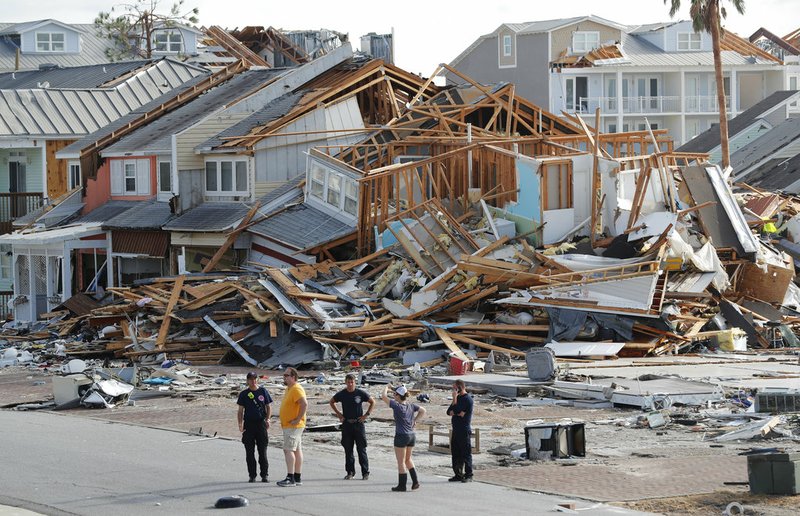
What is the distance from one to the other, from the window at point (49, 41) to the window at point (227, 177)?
33414 mm

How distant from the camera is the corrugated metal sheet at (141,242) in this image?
3859cm

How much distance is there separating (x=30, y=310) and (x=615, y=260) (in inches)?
795

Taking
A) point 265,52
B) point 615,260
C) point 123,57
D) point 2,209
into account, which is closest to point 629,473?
point 615,260

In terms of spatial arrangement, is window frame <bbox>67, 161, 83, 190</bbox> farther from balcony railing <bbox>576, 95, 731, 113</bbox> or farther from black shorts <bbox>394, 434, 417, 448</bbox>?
balcony railing <bbox>576, 95, 731, 113</bbox>

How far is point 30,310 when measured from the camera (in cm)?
4097

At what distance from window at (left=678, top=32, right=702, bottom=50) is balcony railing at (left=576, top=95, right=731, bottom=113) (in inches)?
150

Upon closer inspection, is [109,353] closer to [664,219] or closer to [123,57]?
[664,219]

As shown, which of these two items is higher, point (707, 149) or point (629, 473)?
point (707, 149)

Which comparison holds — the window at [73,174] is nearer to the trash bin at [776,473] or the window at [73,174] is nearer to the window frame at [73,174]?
the window frame at [73,174]

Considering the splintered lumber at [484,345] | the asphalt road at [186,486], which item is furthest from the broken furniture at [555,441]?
the splintered lumber at [484,345]

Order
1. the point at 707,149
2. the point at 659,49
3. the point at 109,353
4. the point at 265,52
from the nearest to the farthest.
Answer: the point at 109,353
the point at 707,149
the point at 265,52
the point at 659,49

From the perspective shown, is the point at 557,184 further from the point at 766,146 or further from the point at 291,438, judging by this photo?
the point at 766,146

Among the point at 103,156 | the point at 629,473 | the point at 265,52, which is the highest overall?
the point at 265,52

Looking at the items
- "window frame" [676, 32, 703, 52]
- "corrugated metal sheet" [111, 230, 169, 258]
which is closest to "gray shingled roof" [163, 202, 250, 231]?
"corrugated metal sheet" [111, 230, 169, 258]
